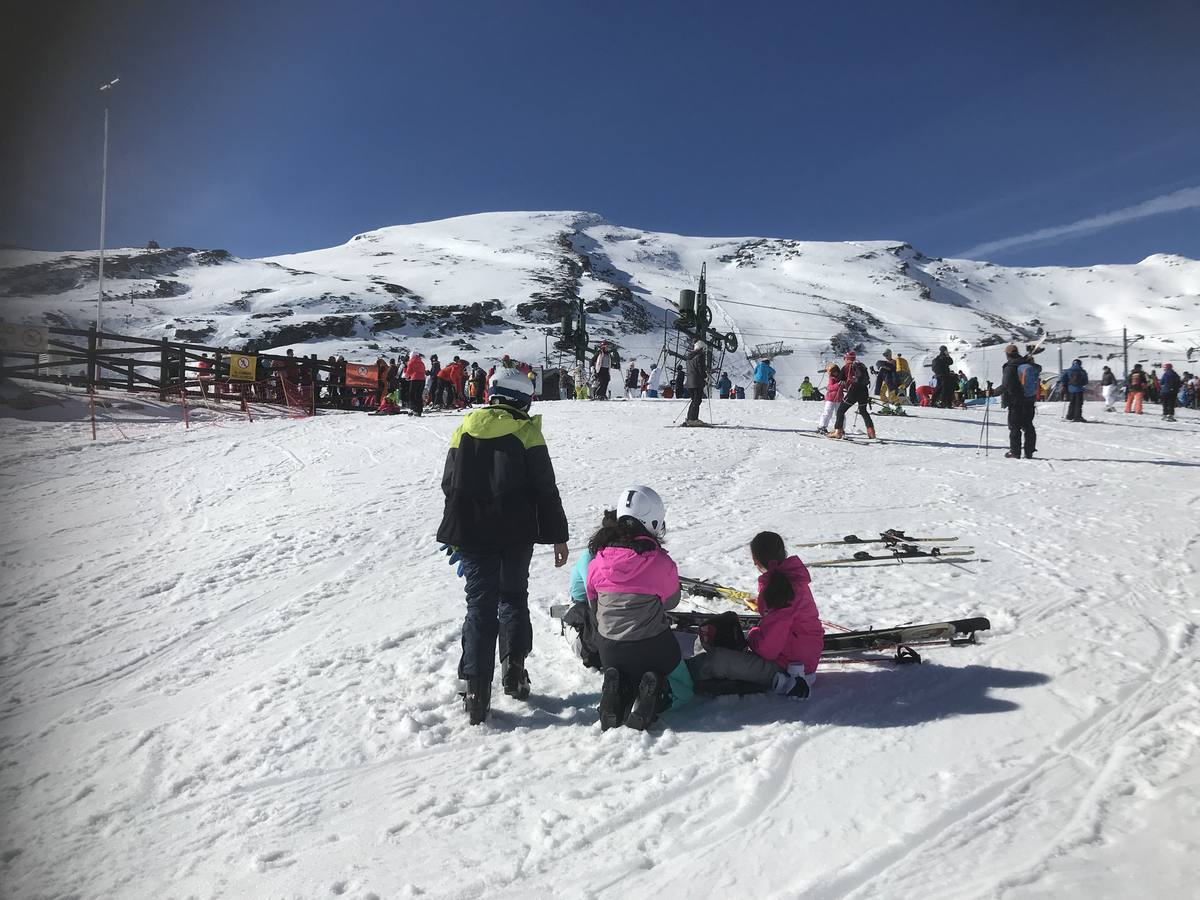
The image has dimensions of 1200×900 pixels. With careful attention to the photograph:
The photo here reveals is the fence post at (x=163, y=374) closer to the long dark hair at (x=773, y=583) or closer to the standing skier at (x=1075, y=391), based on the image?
the long dark hair at (x=773, y=583)

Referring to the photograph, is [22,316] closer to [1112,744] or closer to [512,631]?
[512,631]

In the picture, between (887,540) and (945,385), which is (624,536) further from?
Answer: (945,385)

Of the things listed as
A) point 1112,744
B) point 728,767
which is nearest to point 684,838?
point 728,767

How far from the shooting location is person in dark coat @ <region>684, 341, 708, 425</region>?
14.2 metres

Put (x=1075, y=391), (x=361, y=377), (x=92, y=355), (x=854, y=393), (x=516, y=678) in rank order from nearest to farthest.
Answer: (x=516, y=678)
(x=854, y=393)
(x=92, y=355)
(x=1075, y=391)
(x=361, y=377)

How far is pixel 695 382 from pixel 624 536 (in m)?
11.2

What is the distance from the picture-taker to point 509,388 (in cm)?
346

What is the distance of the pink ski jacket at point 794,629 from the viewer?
3.44 metres

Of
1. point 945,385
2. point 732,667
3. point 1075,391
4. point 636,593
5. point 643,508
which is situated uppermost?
point 945,385

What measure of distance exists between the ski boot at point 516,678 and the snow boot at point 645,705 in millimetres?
637

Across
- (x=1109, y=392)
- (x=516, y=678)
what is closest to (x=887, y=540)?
(x=516, y=678)

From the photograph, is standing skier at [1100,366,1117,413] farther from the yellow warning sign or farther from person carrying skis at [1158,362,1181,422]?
the yellow warning sign

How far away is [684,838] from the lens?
7.88ft

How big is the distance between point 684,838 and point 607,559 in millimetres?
1309
